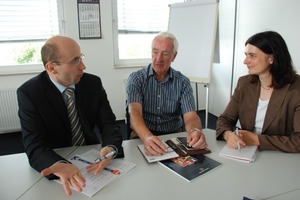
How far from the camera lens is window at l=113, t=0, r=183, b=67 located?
386 centimetres

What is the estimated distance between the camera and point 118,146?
4.75 ft

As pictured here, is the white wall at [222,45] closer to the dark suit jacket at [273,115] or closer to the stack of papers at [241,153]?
the dark suit jacket at [273,115]

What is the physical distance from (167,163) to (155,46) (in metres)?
1.00

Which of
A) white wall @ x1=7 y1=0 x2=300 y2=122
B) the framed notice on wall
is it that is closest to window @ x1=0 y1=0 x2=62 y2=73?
white wall @ x1=7 y1=0 x2=300 y2=122

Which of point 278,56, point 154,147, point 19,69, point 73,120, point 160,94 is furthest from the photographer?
point 19,69

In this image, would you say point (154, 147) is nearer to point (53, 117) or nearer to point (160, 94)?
point (53, 117)

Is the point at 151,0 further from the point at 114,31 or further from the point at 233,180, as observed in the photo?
the point at 233,180

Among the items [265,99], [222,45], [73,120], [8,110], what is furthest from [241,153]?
[8,110]

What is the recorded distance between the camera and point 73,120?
5.28ft

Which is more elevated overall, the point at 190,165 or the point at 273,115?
the point at 273,115

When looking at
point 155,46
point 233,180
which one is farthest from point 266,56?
point 233,180

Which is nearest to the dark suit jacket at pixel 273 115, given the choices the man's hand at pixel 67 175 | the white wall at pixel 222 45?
the man's hand at pixel 67 175

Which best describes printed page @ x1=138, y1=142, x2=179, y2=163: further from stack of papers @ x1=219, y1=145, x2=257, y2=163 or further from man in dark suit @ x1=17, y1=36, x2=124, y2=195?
stack of papers @ x1=219, y1=145, x2=257, y2=163

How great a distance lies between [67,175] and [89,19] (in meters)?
2.89
